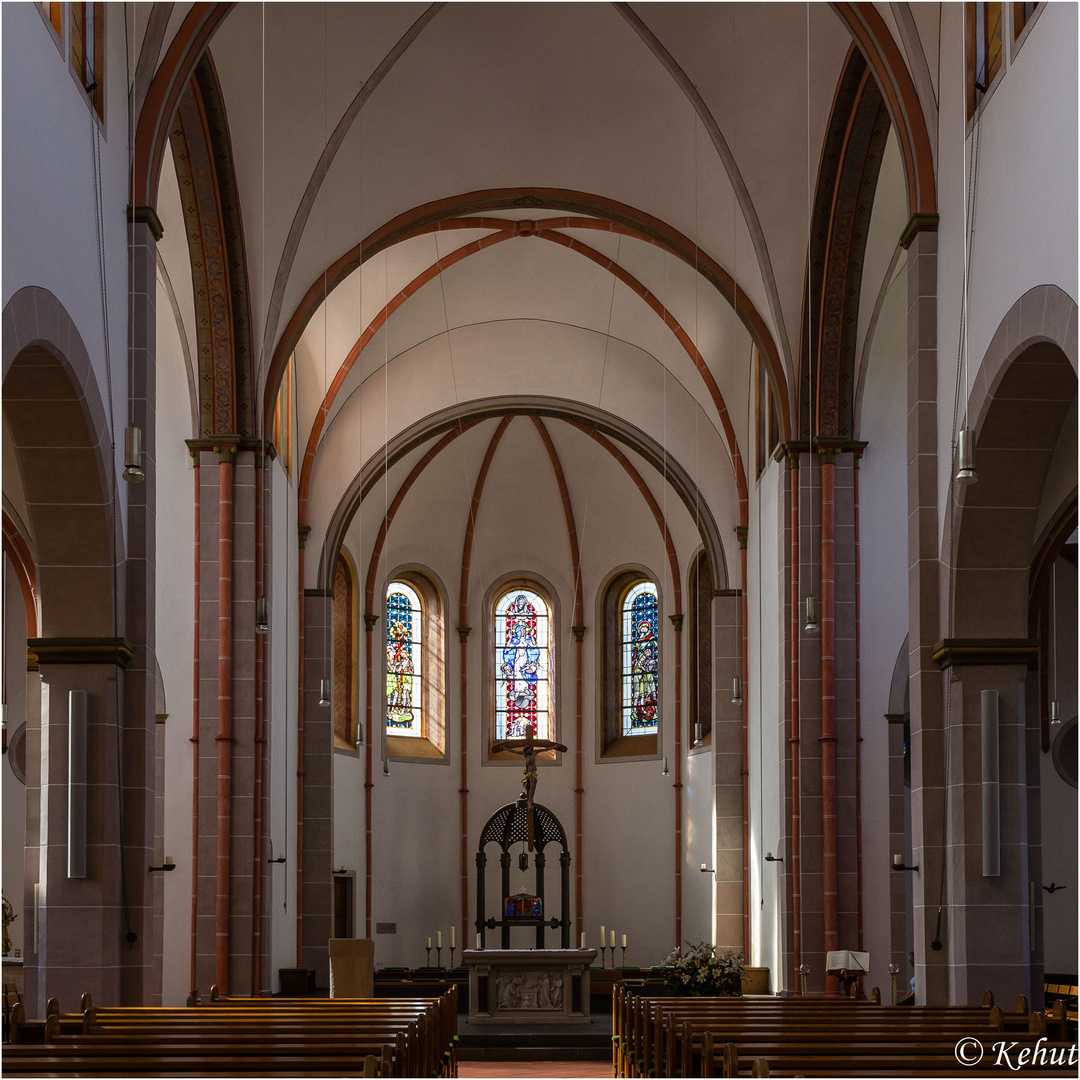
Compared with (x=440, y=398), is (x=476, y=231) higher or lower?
higher

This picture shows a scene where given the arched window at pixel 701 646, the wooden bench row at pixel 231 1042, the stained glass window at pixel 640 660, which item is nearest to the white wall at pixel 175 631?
the wooden bench row at pixel 231 1042

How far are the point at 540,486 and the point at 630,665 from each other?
3.40m

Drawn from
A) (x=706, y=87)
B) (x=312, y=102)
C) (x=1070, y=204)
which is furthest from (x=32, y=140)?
(x=706, y=87)

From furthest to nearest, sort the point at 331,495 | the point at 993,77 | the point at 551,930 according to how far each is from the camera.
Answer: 1. the point at 551,930
2. the point at 331,495
3. the point at 993,77

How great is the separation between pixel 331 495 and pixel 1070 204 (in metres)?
14.3

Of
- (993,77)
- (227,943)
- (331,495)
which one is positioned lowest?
(227,943)

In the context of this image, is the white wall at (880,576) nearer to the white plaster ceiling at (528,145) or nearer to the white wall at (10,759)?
the white plaster ceiling at (528,145)

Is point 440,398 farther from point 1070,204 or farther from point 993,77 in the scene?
point 1070,204

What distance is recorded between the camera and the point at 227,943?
49.3 feet

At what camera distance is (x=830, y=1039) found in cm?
748

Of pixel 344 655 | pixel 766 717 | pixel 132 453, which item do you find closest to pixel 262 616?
pixel 132 453

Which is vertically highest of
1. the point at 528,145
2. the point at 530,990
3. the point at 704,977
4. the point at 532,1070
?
the point at 528,145

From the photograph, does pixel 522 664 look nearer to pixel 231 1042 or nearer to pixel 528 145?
pixel 528 145

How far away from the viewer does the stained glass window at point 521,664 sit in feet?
84.0
